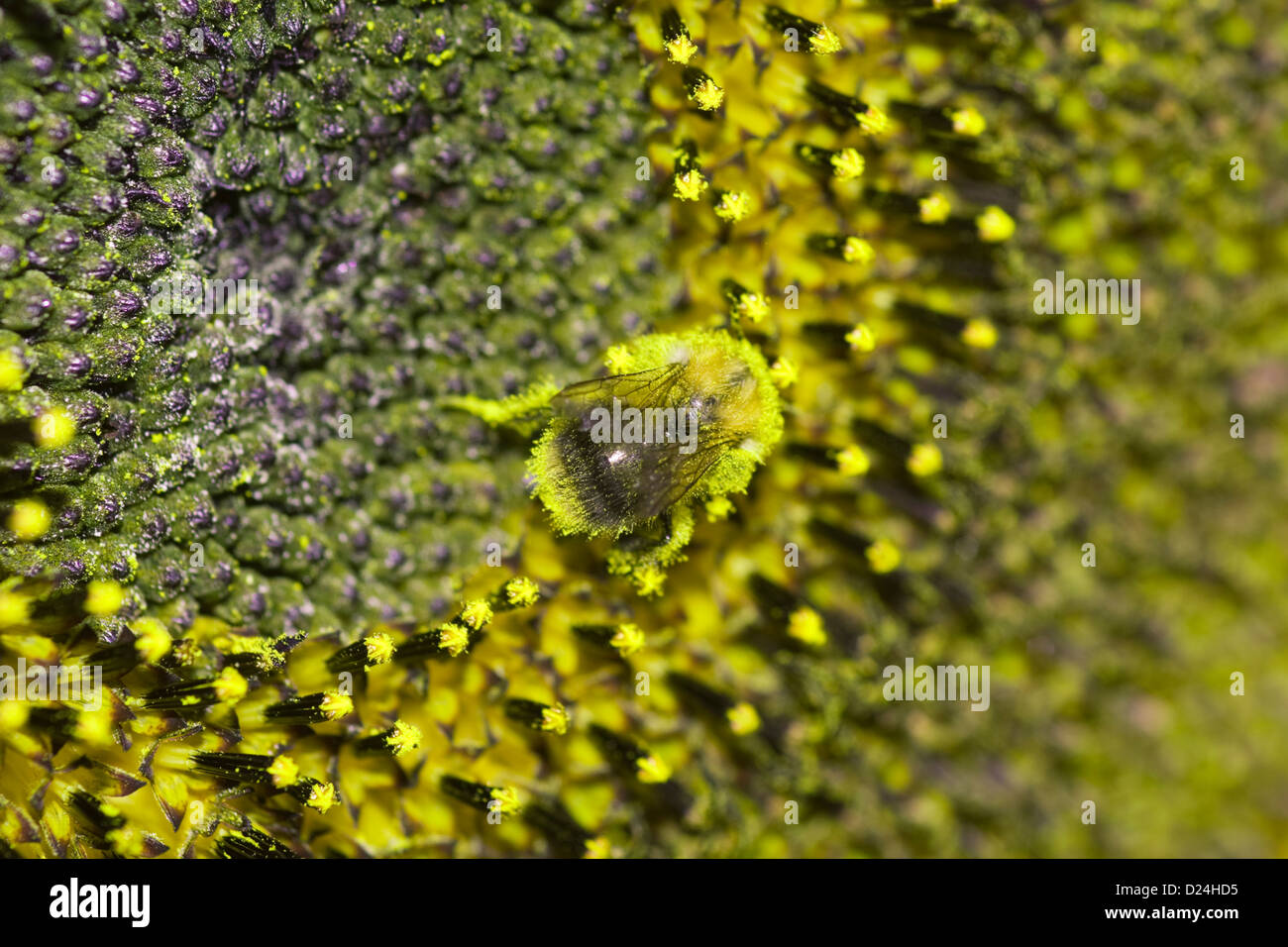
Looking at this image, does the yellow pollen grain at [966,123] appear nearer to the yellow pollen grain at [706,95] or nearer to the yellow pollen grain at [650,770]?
the yellow pollen grain at [706,95]

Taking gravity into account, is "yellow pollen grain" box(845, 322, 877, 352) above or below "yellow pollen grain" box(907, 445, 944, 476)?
above

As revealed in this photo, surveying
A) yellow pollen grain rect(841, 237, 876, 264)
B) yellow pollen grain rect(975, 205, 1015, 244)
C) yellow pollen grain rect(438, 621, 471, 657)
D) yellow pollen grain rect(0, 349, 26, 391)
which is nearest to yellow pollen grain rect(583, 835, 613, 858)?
yellow pollen grain rect(438, 621, 471, 657)

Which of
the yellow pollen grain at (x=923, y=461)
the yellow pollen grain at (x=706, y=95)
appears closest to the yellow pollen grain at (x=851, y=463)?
the yellow pollen grain at (x=923, y=461)

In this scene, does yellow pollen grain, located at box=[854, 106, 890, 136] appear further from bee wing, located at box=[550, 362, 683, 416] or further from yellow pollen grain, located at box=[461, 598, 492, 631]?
yellow pollen grain, located at box=[461, 598, 492, 631]

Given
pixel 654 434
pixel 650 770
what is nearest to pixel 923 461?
pixel 654 434

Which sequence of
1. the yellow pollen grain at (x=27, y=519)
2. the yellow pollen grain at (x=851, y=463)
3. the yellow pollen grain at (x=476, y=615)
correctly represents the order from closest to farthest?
the yellow pollen grain at (x=27, y=519), the yellow pollen grain at (x=476, y=615), the yellow pollen grain at (x=851, y=463)

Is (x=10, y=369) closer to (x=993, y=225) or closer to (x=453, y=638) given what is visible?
(x=453, y=638)

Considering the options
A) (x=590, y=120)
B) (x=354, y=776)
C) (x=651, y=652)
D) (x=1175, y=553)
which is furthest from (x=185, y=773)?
(x=1175, y=553)

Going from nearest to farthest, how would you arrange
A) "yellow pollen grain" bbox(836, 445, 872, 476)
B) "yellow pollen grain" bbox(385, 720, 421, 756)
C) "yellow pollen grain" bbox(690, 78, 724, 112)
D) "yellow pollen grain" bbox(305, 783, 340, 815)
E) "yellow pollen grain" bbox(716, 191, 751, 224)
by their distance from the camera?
"yellow pollen grain" bbox(305, 783, 340, 815)
"yellow pollen grain" bbox(385, 720, 421, 756)
"yellow pollen grain" bbox(690, 78, 724, 112)
"yellow pollen grain" bbox(716, 191, 751, 224)
"yellow pollen grain" bbox(836, 445, 872, 476)
